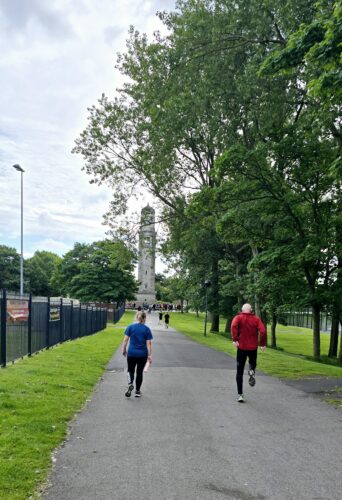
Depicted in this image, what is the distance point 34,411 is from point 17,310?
6125mm

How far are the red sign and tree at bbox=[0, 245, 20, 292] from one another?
244 feet

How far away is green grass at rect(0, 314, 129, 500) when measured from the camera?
4.53 metres

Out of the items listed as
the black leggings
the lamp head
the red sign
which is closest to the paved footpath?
the black leggings

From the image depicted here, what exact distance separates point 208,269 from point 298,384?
27.6m

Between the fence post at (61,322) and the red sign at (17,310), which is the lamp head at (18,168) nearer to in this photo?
the fence post at (61,322)

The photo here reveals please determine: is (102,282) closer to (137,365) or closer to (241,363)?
(137,365)

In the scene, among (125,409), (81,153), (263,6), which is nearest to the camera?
(125,409)

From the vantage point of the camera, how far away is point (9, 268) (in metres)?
88.2

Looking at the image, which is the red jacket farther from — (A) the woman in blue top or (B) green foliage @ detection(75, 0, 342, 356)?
(B) green foliage @ detection(75, 0, 342, 356)

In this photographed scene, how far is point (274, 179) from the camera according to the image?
62.8 ft

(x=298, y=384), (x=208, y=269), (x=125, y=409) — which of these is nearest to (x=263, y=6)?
(x=298, y=384)

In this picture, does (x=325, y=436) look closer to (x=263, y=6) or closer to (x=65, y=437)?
(x=65, y=437)

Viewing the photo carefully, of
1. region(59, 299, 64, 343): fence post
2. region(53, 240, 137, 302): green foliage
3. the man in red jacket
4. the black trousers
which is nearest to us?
the black trousers

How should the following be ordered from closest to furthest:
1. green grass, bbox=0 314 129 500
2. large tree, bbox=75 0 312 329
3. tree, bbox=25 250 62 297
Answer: green grass, bbox=0 314 129 500 < large tree, bbox=75 0 312 329 < tree, bbox=25 250 62 297
